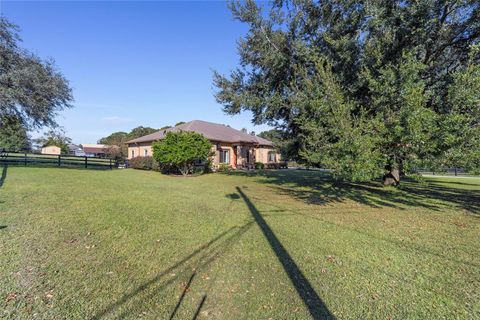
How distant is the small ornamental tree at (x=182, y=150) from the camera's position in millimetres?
18641

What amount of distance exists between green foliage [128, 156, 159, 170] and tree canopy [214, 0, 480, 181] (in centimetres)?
1082

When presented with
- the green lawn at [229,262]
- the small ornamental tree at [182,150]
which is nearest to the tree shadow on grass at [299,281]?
the green lawn at [229,262]

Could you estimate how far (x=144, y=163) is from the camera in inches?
978

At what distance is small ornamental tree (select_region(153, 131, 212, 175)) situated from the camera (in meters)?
18.6

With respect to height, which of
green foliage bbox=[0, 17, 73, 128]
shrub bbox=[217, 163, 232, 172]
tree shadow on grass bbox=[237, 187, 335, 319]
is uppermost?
green foliage bbox=[0, 17, 73, 128]

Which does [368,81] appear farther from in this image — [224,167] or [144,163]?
[144,163]

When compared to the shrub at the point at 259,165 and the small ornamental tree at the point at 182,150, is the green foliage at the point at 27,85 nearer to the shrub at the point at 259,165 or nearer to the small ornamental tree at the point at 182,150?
the small ornamental tree at the point at 182,150

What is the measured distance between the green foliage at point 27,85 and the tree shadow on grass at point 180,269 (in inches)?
668

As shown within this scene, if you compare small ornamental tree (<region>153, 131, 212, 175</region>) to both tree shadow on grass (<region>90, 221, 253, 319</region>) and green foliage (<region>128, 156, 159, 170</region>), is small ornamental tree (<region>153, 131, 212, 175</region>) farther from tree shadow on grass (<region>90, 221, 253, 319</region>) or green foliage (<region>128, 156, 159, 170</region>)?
tree shadow on grass (<region>90, 221, 253, 319</region>)

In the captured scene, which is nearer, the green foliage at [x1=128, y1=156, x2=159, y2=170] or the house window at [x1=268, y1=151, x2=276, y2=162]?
→ the green foliage at [x1=128, y1=156, x2=159, y2=170]

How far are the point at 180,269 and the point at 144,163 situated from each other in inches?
877

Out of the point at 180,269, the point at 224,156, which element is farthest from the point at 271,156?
the point at 180,269

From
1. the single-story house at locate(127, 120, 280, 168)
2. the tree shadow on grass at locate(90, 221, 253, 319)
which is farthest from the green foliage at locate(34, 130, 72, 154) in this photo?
the tree shadow on grass at locate(90, 221, 253, 319)

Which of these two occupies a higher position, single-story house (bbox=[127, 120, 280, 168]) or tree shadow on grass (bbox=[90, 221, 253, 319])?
single-story house (bbox=[127, 120, 280, 168])
